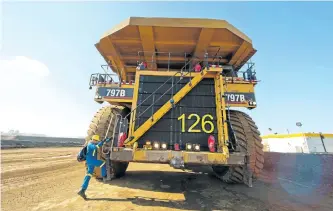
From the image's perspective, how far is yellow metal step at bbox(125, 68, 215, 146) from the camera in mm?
4207

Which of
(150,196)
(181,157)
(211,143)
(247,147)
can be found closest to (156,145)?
(181,157)

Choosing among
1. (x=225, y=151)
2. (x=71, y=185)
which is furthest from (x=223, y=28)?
(x=71, y=185)

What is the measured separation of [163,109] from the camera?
4.42 m

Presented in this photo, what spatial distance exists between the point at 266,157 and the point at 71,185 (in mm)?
8691

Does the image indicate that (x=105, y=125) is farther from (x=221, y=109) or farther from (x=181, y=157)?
(x=221, y=109)

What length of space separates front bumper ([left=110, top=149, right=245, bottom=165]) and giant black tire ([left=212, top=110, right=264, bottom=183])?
3.32 feet

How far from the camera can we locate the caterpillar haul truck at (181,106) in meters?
3.79

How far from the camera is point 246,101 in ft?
16.8

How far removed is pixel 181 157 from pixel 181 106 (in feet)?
5.00

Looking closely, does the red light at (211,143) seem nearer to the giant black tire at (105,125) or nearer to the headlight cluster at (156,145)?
the headlight cluster at (156,145)

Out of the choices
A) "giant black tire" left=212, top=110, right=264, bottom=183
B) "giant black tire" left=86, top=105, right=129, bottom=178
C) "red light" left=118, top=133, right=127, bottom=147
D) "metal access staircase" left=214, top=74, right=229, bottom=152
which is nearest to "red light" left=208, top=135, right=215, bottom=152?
"metal access staircase" left=214, top=74, right=229, bottom=152

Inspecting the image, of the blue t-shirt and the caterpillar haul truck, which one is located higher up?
the caterpillar haul truck

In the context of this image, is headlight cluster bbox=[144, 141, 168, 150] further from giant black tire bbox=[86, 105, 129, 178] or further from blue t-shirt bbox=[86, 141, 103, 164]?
giant black tire bbox=[86, 105, 129, 178]

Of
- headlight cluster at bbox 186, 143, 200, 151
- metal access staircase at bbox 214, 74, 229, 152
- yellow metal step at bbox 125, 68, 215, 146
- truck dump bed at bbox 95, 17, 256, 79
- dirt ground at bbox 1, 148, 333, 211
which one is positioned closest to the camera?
dirt ground at bbox 1, 148, 333, 211
